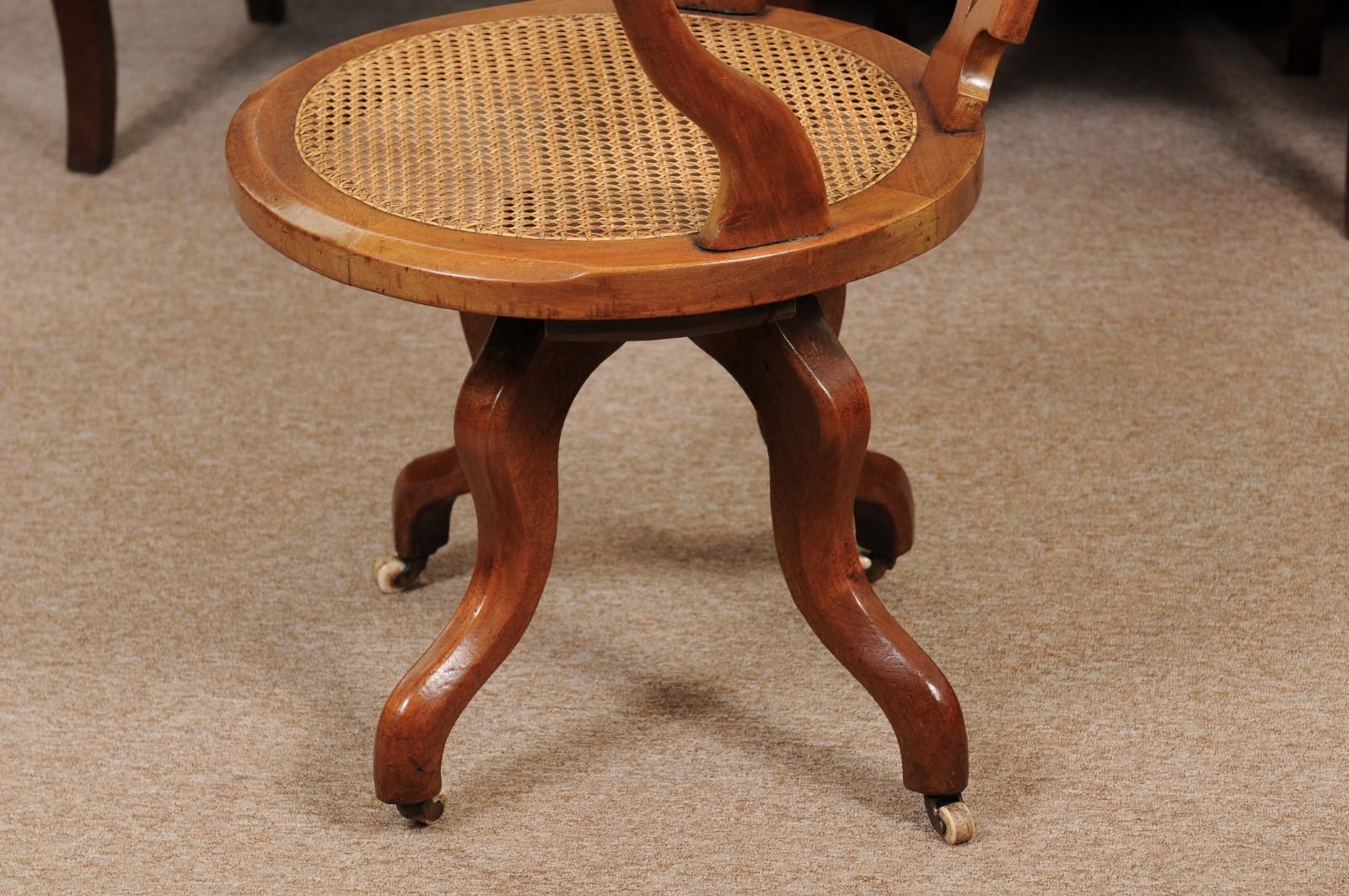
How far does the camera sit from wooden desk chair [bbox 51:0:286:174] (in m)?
2.11

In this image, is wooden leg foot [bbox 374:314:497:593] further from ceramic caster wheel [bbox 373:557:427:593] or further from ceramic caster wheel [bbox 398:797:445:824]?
ceramic caster wheel [bbox 398:797:445:824]

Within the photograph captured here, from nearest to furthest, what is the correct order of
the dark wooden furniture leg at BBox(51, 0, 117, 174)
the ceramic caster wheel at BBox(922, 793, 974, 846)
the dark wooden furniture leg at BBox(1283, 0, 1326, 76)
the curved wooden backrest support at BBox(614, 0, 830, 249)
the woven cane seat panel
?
1. the curved wooden backrest support at BBox(614, 0, 830, 249)
2. the woven cane seat panel
3. the ceramic caster wheel at BBox(922, 793, 974, 846)
4. the dark wooden furniture leg at BBox(51, 0, 117, 174)
5. the dark wooden furniture leg at BBox(1283, 0, 1326, 76)

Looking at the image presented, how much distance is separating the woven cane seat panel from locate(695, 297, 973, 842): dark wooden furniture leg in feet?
0.38

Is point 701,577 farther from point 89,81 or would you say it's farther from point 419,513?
point 89,81

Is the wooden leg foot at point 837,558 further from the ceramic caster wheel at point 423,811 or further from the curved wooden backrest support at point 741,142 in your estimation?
the ceramic caster wheel at point 423,811

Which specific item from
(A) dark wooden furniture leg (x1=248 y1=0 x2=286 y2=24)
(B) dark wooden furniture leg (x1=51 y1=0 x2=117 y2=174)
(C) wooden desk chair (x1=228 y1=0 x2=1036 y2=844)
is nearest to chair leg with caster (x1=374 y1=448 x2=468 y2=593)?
(C) wooden desk chair (x1=228 y1=0 x2=1036 y2=844)

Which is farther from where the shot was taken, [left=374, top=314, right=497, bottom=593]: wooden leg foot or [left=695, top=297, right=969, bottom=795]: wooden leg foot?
[left=374, top=314, right=497, bottom=593]: wooden leg foot

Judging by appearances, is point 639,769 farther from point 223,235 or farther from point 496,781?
point 223,235

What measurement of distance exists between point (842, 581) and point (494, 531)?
0.23m

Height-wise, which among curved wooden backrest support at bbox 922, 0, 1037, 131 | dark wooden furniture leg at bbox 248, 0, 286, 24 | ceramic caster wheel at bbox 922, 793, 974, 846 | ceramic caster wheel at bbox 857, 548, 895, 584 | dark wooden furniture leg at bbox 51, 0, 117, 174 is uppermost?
curved wooden backrest support at bbox 922, 0, 1037, 131

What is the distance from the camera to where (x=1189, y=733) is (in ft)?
3.86

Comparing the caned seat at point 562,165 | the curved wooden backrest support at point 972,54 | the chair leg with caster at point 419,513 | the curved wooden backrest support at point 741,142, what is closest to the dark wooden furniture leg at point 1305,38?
the caned seat at point 562,165

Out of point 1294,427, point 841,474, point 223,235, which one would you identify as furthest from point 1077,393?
point 223,235

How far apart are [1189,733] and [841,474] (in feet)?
1.14
